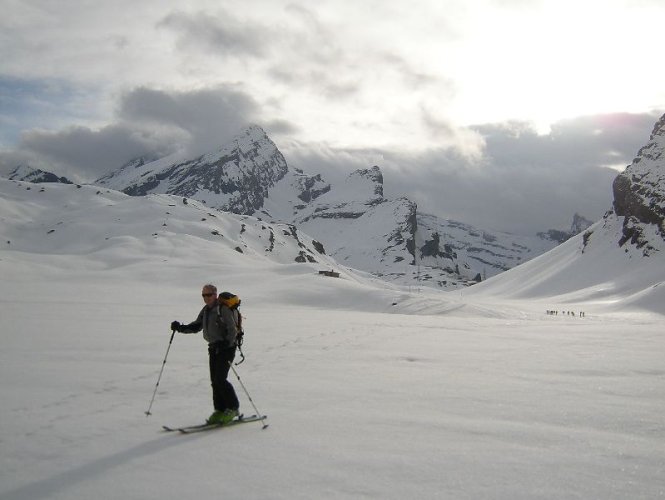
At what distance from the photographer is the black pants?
28.0 feet

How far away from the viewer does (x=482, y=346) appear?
17172 millimetres

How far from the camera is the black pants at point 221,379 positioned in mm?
8539

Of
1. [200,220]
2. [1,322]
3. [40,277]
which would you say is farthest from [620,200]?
[1,322]

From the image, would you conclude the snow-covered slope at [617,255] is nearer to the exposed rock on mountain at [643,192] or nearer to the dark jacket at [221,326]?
the exposed rock on mountain at [643,192]

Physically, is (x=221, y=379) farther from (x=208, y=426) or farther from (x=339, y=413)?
(x=339, y=413)

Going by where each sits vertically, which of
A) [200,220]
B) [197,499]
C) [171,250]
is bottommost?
[197,499]

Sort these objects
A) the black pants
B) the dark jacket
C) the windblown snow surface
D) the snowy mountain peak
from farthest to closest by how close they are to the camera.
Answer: the snowy mountain peak < the dark jacket < the black pants < the windblown snow surface

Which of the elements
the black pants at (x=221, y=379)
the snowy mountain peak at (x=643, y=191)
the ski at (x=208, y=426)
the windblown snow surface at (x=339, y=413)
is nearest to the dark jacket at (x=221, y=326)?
Answer: the black pants at (x=221, y=379)

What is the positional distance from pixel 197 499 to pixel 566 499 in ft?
12.7

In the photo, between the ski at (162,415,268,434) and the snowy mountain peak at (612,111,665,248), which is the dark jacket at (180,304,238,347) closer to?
the ski at (162,415,268,434)

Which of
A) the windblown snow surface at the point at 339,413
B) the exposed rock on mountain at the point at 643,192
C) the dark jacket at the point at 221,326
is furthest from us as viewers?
the exposed rock on mountain at the point at 643,192

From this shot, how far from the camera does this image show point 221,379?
8688mm

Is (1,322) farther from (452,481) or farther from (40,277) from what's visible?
(40,277)

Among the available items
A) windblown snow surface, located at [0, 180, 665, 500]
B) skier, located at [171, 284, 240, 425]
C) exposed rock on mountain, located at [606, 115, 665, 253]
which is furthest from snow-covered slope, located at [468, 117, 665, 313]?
skier, located at [171, 284, 240, 425]
